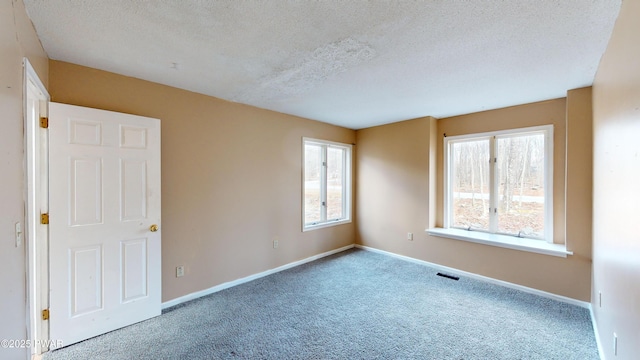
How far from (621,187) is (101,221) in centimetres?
378

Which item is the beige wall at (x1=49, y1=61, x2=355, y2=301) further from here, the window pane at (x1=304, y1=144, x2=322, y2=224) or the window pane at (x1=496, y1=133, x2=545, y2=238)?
the window pane at (x1=496, y1=133, x2=545, y2=238)

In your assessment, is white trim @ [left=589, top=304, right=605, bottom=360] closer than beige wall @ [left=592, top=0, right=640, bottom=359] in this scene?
No

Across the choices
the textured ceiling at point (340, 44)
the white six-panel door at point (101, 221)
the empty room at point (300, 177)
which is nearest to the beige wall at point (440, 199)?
the empty room at point (300, 177)

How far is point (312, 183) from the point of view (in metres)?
4.39

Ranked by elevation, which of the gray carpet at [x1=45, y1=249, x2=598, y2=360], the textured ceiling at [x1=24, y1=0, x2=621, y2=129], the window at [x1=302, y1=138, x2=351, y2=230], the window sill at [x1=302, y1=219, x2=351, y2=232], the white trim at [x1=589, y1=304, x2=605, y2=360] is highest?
the textured ceiling at [x1=24, y1=0, x2=621, y2=129]

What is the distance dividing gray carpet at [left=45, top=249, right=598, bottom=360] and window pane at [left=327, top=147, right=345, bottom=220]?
5.25ft

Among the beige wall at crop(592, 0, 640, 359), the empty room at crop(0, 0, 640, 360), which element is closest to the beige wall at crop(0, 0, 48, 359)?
the empty room at crop(0, 0, 640, 360)

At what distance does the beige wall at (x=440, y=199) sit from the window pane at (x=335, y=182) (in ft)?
1.17

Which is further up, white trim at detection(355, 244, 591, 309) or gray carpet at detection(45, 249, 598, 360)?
Answer: white trim at detection(355, 244, 591, 309)

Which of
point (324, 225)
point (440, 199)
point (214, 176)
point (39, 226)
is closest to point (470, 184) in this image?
point (440, 199)

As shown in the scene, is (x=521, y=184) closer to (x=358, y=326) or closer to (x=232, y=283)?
(x=358, y=326)

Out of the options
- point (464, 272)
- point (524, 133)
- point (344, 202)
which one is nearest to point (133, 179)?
point (344, 202)

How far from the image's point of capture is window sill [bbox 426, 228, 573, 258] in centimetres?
290

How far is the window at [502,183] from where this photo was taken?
322 centimetres
